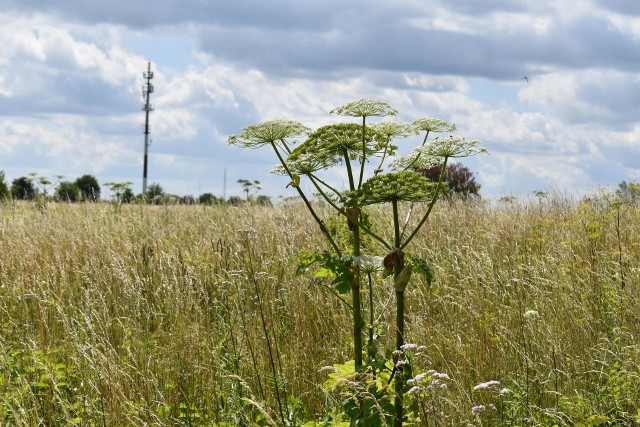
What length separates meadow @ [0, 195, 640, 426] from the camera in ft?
12.6

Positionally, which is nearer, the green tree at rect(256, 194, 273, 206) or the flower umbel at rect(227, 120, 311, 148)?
the flower umbel at rect(227, 120, 311, 148)

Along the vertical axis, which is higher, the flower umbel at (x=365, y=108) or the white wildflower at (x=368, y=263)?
the flower umbel at (x=365, y=108)

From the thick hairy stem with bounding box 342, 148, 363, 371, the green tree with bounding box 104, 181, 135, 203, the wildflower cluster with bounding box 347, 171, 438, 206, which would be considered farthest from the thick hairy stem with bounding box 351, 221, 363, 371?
the green tree with bounding box 104, 181, 135, 203

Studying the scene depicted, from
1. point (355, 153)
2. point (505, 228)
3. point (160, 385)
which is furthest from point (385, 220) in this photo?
point (355, 153)

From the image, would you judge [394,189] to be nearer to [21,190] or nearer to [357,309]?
[357,309]

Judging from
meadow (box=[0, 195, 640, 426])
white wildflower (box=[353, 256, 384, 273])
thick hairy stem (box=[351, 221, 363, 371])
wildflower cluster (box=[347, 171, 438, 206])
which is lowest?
meadow (box=[0, 195, 640, 426])

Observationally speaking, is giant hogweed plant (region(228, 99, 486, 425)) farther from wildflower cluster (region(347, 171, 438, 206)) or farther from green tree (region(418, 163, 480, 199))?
green tree (region(418, 163, 480, 199))

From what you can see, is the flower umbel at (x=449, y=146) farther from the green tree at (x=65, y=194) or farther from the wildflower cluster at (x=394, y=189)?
the green tree at (x=65, y=194)

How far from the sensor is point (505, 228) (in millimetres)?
8898

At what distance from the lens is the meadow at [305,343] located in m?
3.86

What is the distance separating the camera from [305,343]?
5.04 meters

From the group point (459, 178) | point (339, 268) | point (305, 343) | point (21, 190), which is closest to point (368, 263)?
point (339, 268)

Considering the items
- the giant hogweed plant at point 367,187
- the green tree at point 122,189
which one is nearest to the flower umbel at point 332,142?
the giant hogweed plant at point 367,187

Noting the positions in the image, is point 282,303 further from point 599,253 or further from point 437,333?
point 599,253
